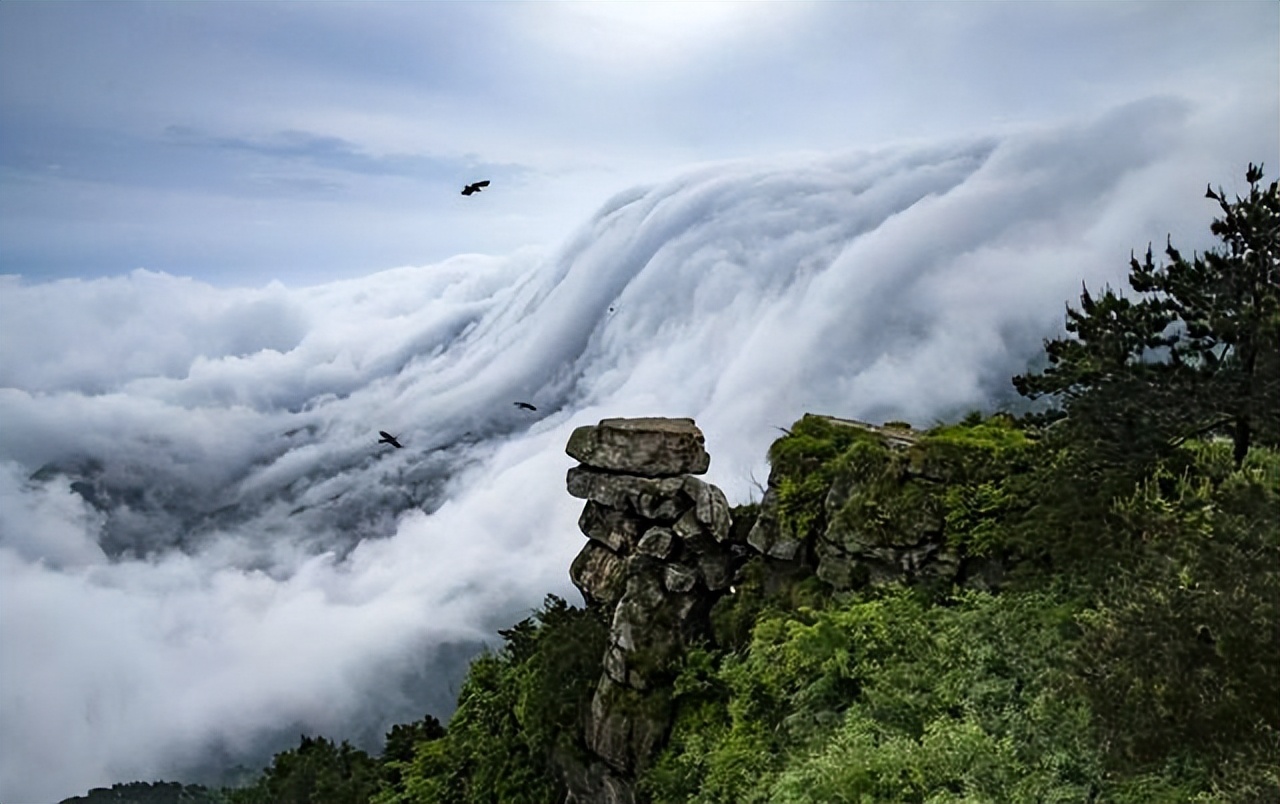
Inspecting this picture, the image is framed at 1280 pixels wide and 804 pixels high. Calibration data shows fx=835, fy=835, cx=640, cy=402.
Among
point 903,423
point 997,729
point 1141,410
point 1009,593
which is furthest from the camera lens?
point 903,423

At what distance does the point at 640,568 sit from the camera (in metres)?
19.0

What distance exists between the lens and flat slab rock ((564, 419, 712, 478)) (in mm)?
19828

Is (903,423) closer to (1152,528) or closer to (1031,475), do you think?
(1031,475)

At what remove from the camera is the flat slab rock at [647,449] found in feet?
65.1

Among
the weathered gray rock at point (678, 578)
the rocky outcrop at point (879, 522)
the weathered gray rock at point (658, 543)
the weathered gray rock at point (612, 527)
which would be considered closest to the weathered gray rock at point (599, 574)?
the weathered gray rock at point (612, 527)

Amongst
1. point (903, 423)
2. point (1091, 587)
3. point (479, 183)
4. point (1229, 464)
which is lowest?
point (1091, 587)

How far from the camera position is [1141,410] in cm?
1195

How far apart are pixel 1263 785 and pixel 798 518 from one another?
10.5 metres

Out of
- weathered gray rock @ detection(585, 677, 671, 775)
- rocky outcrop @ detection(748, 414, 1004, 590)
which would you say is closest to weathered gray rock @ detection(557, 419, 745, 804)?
weathered gray rock @ detection(585, 677, 671, 775)

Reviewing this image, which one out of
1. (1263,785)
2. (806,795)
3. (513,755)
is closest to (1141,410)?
(1263,785)

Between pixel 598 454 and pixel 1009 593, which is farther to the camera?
pixel 598 454

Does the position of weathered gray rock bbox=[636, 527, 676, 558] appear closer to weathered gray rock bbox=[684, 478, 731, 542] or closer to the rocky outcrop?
weathered gray rock bbox=[684, 478, 731, 542]

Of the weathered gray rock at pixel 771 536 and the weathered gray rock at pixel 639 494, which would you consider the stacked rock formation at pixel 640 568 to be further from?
the weathered gray rock at pixel 771 536

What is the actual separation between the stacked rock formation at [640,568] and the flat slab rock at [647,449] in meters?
0.02
